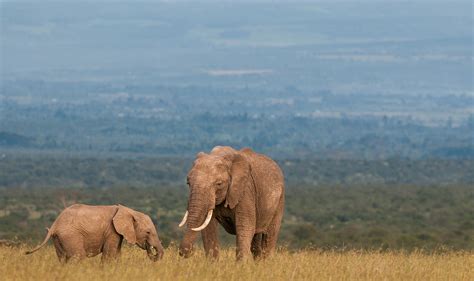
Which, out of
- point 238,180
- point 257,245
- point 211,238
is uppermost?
point 238,180

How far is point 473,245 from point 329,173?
5144 cm

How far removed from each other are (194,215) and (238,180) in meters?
0.80

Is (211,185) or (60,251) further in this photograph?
(211,185)

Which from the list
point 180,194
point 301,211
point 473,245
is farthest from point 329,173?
point 473,245

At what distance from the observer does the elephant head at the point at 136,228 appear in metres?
13.0

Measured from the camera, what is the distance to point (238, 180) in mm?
13734

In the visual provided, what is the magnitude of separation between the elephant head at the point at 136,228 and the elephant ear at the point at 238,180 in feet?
2.53

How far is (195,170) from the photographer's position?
13.2 m

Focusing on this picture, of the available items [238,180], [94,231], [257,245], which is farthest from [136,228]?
[257,245]

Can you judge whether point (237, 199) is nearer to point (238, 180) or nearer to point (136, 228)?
point (238, 180)

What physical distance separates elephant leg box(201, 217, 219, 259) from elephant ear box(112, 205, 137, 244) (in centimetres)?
100

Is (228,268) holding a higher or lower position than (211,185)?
lower

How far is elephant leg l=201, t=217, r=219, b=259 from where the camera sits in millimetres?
13961

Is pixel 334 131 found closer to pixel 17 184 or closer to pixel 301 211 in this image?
pixel 17 184
